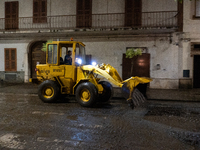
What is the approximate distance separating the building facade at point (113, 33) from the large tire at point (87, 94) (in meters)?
7.14

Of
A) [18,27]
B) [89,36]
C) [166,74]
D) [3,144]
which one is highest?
[18,27]

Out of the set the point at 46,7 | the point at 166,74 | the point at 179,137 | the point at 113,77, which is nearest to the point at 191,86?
the point at 166,74

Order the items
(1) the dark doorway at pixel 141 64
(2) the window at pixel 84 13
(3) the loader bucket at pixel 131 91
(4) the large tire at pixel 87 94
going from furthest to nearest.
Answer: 1. (2) the window at pixel 84 13
2. (1) the dark doorway at pixel 141 64
3. (4) the large tire at pixel 87 94
4. (3) the loader bucket at pixel 131 91

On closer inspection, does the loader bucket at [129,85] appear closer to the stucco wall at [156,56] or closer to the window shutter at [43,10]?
the stucco wall at [156,56]

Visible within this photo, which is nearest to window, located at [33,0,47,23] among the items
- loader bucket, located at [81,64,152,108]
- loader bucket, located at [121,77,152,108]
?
loader bucket, located at [81,64,152,108]

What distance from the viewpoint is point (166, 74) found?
12.9m

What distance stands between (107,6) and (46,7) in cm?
535

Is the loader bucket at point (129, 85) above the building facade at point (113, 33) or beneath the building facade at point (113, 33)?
beneath

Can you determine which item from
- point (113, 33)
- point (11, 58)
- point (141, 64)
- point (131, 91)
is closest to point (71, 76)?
point (131, 91)

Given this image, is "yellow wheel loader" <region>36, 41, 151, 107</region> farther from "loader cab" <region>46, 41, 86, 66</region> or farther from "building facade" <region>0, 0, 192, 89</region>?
"building facade" <region>0, 0, 192, 89</region>

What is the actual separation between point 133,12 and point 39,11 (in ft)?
26.6

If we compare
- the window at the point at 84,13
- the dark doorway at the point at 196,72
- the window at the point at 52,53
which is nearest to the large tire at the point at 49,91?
the window at the point at 52,53

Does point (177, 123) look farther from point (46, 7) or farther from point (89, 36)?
point (46, 7)

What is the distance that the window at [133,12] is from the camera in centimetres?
1322
